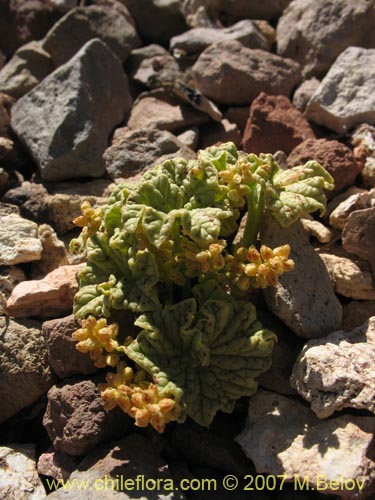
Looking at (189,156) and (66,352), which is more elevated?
(189,156)

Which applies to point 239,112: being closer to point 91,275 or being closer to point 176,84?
point 176,84

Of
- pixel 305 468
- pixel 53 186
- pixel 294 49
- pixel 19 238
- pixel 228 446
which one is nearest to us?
pixel 305 468

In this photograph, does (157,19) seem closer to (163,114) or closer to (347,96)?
(163,114)

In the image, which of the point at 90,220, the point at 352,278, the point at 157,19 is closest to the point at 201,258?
the point at 90,220

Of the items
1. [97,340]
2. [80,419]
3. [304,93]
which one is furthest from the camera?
[304,93]

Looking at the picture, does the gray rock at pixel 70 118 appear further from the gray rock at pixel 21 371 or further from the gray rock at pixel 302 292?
the gray rock at pixel 302 292

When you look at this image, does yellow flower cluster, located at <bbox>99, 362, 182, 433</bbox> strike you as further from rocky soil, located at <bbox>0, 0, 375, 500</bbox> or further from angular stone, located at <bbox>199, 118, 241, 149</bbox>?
angular stone, located at <bbox>199, 118, 241, 149</bbox>

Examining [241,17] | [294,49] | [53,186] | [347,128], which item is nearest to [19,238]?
[53,186]
